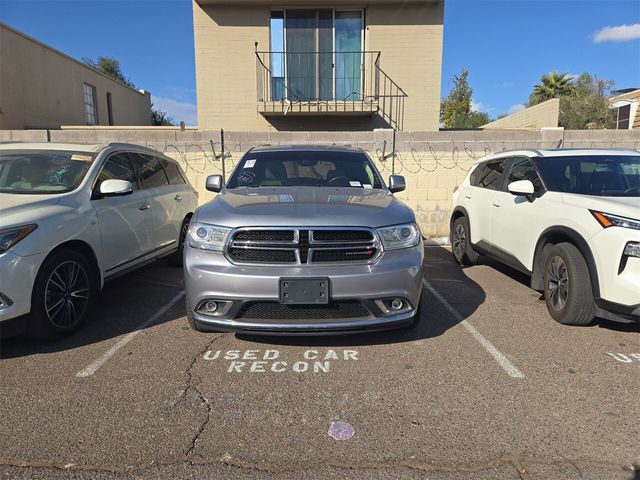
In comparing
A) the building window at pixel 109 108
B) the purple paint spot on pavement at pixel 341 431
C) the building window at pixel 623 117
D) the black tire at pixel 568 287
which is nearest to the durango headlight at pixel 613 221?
the black tire at pixel 568 287

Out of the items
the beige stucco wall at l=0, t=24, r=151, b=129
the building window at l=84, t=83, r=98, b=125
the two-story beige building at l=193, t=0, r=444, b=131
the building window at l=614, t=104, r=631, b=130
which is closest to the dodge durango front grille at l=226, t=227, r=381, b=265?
the two-story beige building at l=193, t=0, r=444, b=131

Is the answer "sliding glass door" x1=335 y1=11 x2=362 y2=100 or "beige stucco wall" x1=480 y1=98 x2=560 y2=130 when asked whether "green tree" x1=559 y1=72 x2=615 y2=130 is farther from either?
"sliding glass door" x1=335 y1=11 x2=362 y2=100

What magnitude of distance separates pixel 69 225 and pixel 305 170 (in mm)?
2325

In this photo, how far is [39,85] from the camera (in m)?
14.8

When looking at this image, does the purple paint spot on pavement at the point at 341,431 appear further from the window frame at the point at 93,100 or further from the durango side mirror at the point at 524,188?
the window frame at the point at 93,100

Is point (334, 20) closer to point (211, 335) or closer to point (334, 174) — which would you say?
point (334, 174)

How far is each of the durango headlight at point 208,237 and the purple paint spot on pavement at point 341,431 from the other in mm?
1551

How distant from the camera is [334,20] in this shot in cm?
1263

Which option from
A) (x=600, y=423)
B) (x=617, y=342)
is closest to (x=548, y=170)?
(x=617, y=342)

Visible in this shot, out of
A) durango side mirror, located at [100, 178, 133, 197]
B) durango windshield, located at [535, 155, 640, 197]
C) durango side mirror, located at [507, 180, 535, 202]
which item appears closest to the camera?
durango side mirror, located at [100, 178, 133, 197]

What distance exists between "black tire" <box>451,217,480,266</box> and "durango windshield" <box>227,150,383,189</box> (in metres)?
2.45

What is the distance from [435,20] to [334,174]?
9365 millimetres

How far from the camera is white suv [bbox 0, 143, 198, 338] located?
11.9ft

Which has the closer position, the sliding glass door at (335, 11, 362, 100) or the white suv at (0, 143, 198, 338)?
the white suv at (0, 143, 198, 338)
